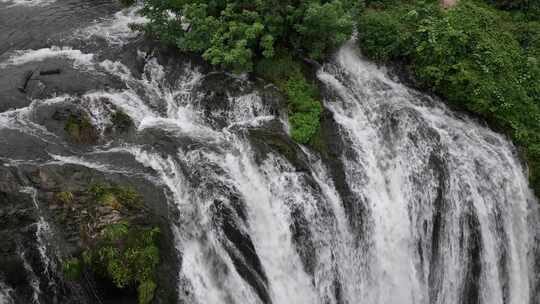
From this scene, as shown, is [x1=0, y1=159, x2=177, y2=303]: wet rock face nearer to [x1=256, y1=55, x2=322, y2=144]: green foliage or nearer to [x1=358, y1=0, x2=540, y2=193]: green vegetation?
[x1=256, y1=55, x2=322, y2=144]: green foliage

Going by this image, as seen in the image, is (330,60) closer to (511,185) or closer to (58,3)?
(511,185)

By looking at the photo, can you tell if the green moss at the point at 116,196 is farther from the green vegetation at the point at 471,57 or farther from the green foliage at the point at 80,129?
the green vegetation at the point at 471,57

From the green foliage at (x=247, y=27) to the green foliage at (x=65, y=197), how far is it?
495 centimetres

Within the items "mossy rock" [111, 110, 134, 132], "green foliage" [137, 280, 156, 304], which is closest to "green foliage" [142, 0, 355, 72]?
"mossy rock" [111, 110, 134, 132]

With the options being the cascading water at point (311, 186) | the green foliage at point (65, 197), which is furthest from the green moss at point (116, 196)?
the cascading water at point (311, 186)

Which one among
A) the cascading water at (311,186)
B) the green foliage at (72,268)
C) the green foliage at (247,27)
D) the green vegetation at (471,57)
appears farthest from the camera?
the green vegetation at (471,57)

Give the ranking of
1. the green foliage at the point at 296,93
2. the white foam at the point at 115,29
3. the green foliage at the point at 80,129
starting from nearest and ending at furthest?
the green foliage at the point at 80,129 < the green foliage at the point at 296,93 < the white foam at the point at 115,29

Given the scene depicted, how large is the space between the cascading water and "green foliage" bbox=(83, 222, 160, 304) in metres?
0.64

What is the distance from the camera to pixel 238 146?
411 inches

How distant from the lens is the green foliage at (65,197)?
27.4ft

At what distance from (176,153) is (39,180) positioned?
2855 millimetres

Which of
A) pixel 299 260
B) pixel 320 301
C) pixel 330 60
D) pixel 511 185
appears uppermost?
pixel 330 60

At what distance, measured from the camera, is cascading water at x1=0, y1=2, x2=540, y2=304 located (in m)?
9.31

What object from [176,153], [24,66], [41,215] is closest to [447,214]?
[176,153]
